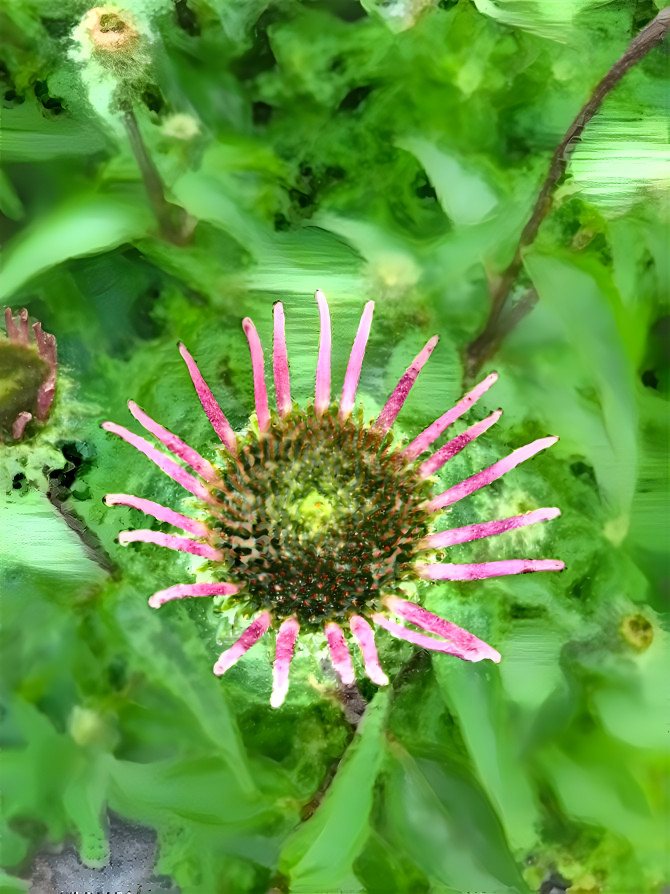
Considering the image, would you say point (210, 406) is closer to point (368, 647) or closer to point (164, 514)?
point (164, 514)

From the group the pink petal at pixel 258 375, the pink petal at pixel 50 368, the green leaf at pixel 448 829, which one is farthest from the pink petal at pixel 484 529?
the pink petal at pixel 50 368

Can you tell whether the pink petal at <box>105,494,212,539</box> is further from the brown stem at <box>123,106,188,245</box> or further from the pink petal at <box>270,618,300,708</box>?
the brown stem at <box>123,106,188,245</box>

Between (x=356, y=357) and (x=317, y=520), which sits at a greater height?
(x=356, y=357)

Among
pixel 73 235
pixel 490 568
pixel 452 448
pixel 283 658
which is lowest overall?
pixel 283 658

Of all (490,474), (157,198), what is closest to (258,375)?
(490,474)

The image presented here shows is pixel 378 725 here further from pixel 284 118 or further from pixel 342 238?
pixel 284 118

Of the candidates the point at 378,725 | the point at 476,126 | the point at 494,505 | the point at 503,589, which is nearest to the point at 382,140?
the point at 476,126
